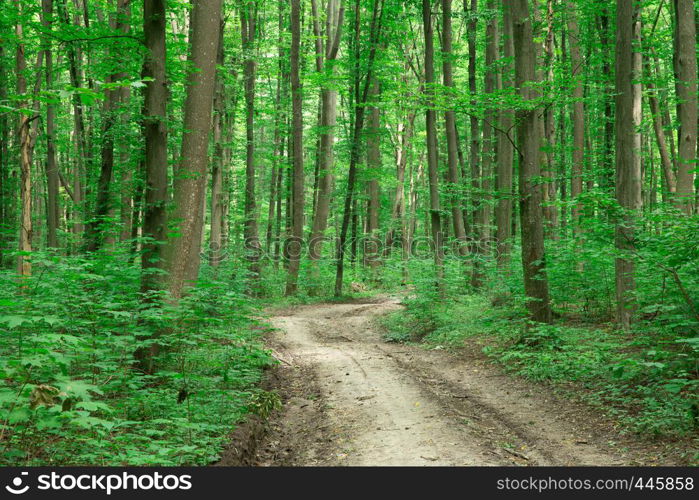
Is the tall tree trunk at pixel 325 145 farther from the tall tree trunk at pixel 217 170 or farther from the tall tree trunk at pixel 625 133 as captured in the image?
the tall tree trunk at pixel 625 133

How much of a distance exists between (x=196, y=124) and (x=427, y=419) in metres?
5.82

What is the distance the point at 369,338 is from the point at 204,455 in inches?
376

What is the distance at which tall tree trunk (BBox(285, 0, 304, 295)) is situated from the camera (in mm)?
19781

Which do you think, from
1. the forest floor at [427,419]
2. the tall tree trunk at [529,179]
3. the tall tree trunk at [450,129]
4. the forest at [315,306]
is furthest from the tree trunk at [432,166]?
the tall tree trunk at [529,179]

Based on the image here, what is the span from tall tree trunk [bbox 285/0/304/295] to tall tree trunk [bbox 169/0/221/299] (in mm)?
11752

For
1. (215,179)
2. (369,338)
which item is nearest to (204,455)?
(369,338)

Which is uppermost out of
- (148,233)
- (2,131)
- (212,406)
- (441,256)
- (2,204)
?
(2,131)

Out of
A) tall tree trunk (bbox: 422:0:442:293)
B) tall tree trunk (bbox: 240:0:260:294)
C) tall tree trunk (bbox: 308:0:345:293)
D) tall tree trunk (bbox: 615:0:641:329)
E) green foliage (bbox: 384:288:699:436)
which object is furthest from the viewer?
tall tree trunk (bbox: 308:0:345:293)

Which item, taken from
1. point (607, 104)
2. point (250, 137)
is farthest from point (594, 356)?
point (250, 137)

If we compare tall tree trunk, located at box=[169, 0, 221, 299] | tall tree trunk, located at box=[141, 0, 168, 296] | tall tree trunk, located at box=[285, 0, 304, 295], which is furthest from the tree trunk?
Answer: tall tree trunk, located at box=[141, 0, 168, 296]

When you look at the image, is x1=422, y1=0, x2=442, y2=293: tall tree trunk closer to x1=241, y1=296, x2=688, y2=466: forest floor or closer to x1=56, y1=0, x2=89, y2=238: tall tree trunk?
x1=241, y1=296, x2=688, y2=466: forest floor

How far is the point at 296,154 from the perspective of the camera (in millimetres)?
20906
